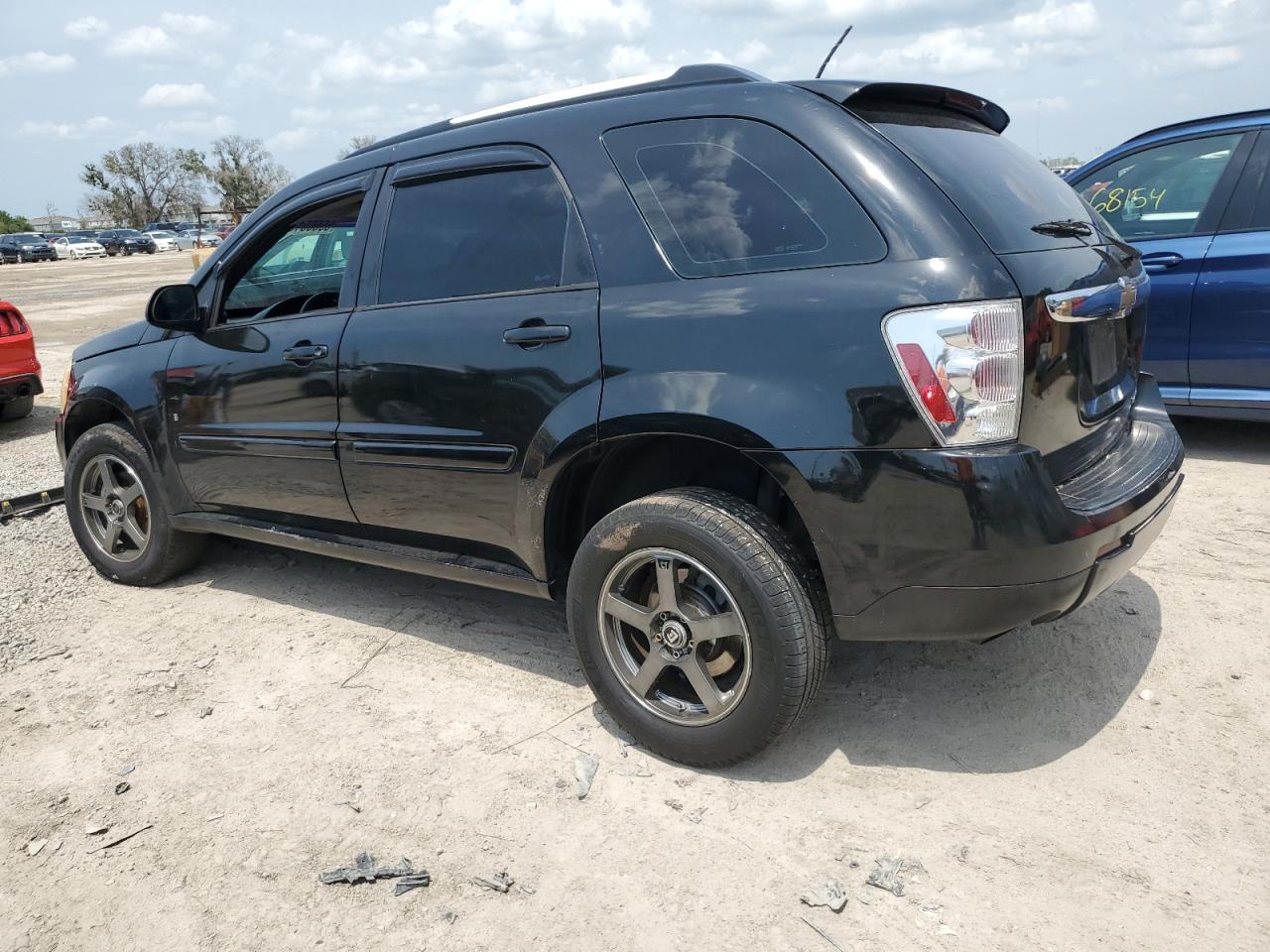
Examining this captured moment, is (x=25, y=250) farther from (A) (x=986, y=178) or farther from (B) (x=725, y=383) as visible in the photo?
(A) (x=986, y=178)

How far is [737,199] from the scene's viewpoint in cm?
278

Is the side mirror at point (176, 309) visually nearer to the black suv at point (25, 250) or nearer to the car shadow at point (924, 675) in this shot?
the car shadow at point (924, 675)

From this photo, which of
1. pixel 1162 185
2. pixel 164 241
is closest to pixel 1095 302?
pixel 1162 185

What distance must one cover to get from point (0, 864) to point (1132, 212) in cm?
624

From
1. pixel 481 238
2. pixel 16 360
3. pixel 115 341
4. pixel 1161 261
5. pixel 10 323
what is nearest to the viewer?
pixel 481 238

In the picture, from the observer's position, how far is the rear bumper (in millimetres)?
2445

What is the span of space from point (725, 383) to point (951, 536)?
0.69 meters

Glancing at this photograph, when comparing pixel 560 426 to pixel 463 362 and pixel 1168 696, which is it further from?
pixel 1168 696

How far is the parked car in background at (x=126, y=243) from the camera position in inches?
2110

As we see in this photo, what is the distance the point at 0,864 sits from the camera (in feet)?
8.98

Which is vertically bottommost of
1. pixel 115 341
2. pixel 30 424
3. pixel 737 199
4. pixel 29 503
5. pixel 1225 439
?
pixel 1225 439

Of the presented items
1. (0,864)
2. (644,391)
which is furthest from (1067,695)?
(0,864)

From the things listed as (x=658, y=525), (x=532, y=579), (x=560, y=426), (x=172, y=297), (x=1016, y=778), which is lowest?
(x=1016, y=778)

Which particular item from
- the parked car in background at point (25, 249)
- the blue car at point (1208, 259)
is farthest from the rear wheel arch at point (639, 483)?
the parked car in background at point (25, 249)
